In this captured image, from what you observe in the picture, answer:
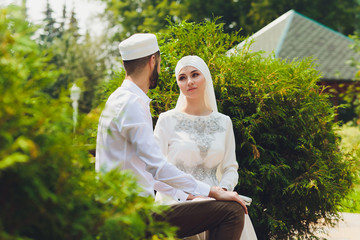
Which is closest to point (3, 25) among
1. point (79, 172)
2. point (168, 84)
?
point (79, 172)

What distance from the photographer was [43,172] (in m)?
1.37

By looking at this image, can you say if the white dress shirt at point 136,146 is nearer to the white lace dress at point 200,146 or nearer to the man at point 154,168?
the man at point 154,168

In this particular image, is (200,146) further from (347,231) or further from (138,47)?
(347,231)

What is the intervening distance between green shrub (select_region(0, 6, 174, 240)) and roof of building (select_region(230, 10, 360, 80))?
18.0 meters

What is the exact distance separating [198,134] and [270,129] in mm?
1216

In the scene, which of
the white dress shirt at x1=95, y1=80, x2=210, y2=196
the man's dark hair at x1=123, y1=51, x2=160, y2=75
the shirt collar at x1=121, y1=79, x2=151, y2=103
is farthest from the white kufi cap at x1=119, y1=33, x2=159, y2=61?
the white dress shirt at x1=95, y1=80, x2=210, y2=196

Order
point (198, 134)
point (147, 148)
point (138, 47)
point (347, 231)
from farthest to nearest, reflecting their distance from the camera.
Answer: point (347, 231) → point (198, 134) → point (138, 47) → point (147, 148)

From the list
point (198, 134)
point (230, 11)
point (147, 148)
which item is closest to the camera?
point (147, 148)

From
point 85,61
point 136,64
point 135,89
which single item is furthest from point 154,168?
point 85,61

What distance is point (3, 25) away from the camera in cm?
145

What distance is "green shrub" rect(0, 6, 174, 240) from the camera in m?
1.31

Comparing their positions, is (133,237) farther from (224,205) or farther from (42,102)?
(224,205)

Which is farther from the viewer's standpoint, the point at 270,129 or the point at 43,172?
the point at 270,129

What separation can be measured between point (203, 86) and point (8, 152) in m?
3.33
